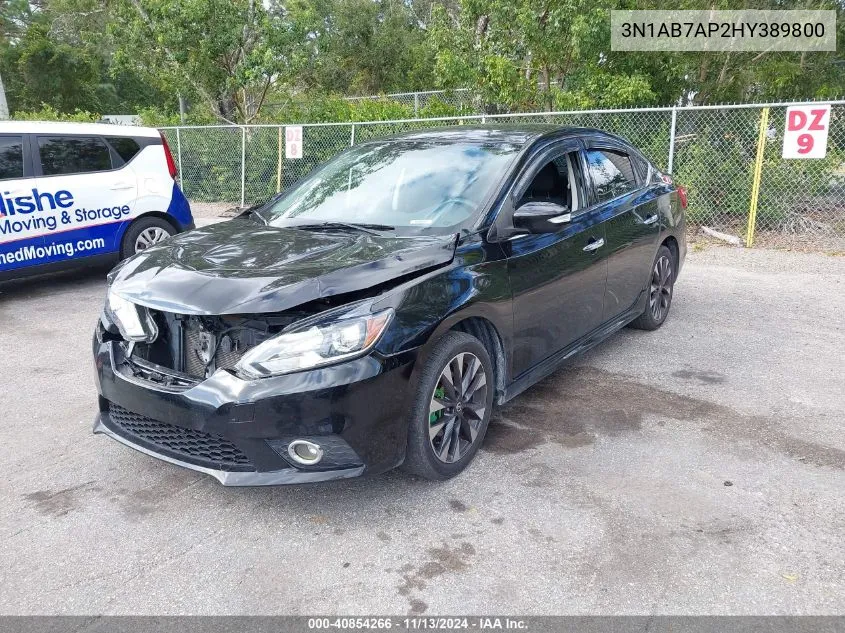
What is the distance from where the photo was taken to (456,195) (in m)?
3.90

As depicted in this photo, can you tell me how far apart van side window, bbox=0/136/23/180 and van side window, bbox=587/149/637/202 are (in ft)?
18.6

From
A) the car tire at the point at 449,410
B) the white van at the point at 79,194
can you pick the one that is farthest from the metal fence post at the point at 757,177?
the white van at the point at 79,194

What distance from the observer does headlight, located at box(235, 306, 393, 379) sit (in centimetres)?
285

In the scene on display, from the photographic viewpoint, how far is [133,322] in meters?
3.21

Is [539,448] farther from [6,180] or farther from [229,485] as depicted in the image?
[6,180]

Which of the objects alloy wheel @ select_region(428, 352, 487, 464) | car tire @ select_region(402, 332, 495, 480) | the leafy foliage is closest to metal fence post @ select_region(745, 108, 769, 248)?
the leafy foliage

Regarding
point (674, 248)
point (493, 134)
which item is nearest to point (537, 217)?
point (493, 134)

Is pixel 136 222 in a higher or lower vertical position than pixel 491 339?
higher

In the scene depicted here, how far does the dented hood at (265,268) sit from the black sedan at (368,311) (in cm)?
1

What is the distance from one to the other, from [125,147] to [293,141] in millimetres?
4814

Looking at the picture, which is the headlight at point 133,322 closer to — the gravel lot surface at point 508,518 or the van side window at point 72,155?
the gravel lot surface at point 508,518

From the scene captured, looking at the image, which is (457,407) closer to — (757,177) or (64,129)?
(64,129)

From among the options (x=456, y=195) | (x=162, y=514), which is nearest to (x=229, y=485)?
(x=162, y=514)

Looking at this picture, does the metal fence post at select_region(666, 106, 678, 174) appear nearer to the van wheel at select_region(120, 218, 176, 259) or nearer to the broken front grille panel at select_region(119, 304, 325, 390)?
the van wheel at select_region(120, 218, 176, 259)
